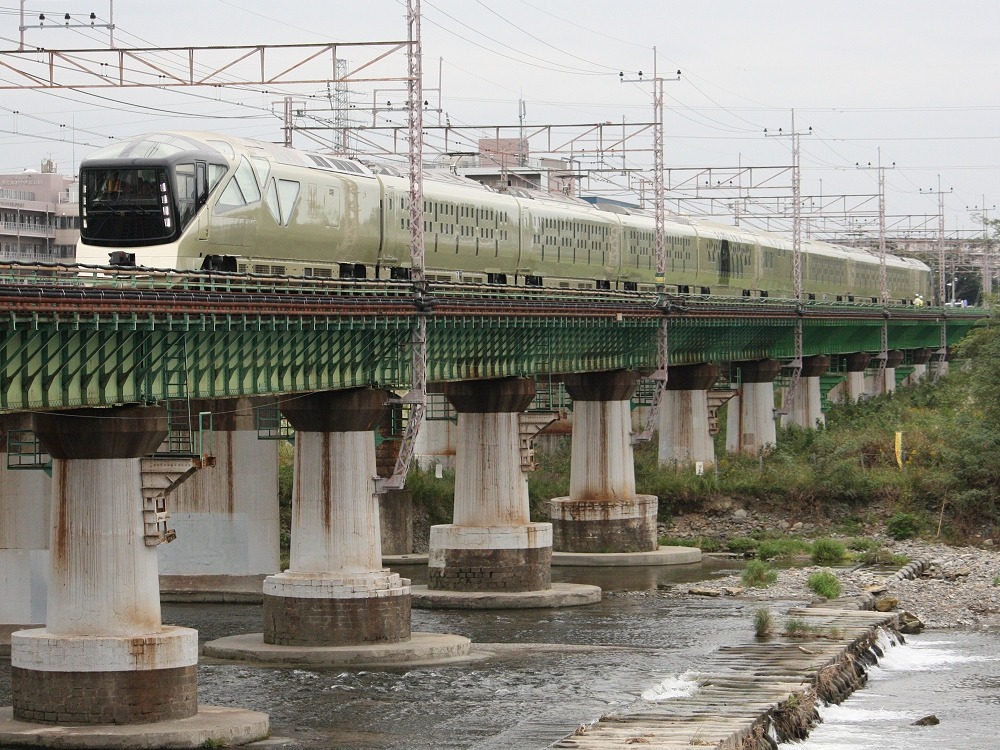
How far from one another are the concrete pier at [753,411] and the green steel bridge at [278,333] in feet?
57.3

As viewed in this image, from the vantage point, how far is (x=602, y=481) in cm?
7575

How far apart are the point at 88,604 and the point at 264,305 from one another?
815 centimetres

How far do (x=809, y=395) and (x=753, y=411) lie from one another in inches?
473

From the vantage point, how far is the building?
10325 centimetres

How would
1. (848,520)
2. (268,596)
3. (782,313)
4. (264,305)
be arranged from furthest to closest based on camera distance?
(782,313), (848,520), (268,596), (264,305)

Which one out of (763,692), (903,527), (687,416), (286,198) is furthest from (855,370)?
(763,692)

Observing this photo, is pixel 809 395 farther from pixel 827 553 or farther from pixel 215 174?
pixel 215 174

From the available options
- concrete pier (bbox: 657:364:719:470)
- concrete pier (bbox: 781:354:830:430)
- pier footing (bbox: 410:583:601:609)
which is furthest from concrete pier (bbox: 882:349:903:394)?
pier footing (bbox: 410:583:601:609)

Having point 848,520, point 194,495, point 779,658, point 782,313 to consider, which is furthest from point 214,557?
point 782,313

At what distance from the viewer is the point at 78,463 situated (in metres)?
37.0

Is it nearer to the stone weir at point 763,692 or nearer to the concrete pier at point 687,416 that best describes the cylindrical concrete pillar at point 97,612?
the stone weir at point 763,692

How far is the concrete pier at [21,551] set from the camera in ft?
163

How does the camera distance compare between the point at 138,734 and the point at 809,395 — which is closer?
the point at 138,734

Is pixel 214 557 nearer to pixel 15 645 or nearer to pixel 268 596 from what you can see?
pixel 268 596
